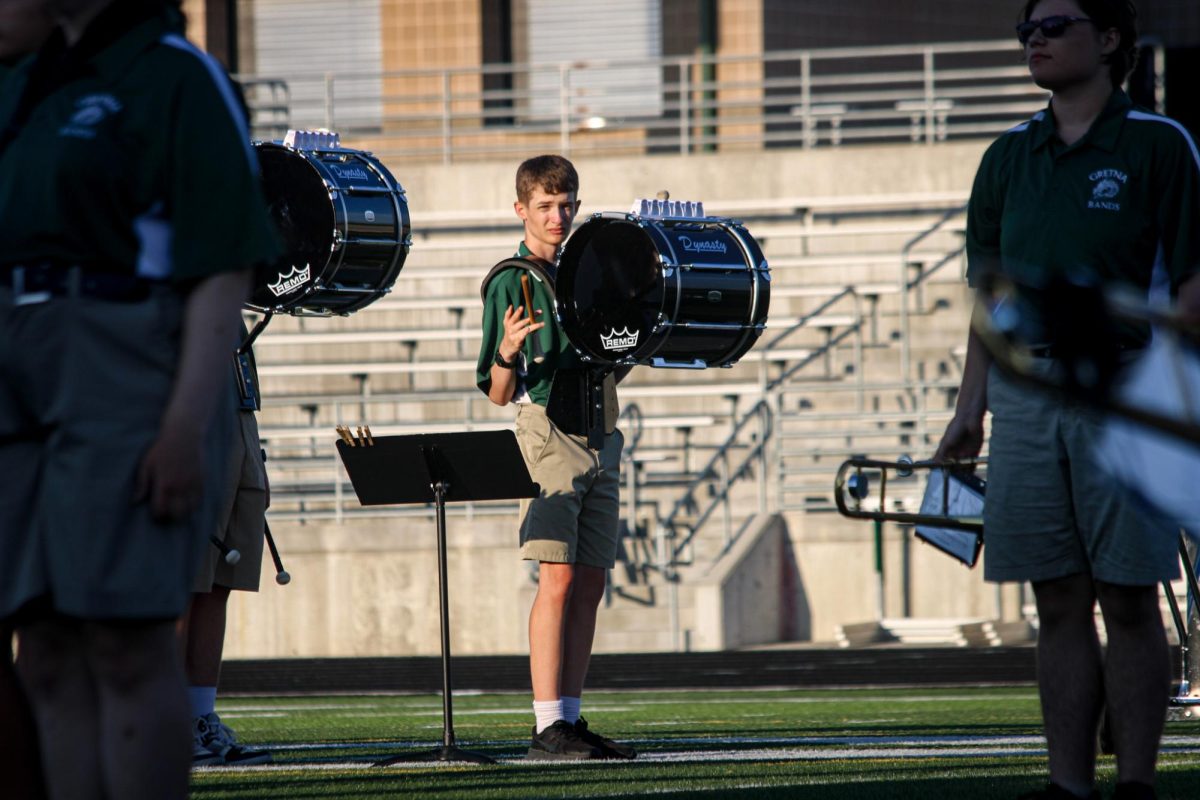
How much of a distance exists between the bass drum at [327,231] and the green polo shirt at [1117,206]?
2.45 meters

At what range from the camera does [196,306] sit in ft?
10.8

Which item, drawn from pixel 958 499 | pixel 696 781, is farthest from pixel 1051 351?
pixel 958 499

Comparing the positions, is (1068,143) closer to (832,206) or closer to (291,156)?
(291,156)

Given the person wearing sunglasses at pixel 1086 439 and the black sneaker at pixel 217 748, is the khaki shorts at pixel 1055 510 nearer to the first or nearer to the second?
the person wearing sunglasses at pixel 1086 439

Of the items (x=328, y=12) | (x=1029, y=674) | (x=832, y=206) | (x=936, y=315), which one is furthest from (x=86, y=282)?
(x=328, y=12)

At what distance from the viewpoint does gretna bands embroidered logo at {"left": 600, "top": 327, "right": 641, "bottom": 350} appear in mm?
6480

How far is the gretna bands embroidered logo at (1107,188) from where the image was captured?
4574mm

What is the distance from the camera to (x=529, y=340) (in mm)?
6617

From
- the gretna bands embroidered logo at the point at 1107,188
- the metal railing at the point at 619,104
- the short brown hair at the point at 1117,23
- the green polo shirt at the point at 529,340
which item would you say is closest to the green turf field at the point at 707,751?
the green polo shirt at the point at 529,340

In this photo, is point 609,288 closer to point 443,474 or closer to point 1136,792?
point 443,474

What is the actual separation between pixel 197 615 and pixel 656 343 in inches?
65.1

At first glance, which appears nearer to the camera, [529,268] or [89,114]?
[89,114]

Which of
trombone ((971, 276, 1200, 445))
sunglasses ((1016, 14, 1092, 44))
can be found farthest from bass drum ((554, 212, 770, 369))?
trombone ((971, 276, 1200, 445))

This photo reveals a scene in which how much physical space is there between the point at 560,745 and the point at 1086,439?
2.27 metres
